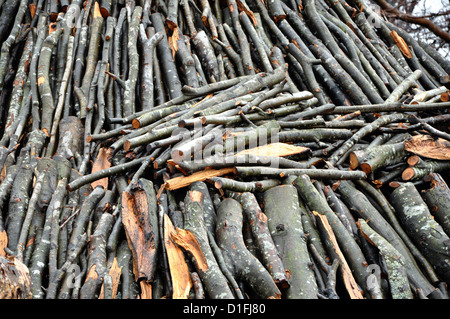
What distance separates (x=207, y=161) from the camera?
4301 mm

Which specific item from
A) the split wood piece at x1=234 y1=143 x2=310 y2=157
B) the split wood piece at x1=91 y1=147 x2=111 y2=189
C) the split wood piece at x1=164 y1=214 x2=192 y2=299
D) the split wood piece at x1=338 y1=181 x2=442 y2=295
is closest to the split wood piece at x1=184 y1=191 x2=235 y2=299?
the split wood piece at x1=164 y1=214 x2=192 y2=299

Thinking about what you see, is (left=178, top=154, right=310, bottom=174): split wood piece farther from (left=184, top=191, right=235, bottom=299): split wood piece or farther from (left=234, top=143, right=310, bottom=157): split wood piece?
(left=184, top=191, right=235, bottom=299): split wood piece

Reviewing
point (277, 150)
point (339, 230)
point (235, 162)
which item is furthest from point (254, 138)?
point (339, 230)

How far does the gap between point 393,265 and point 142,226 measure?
225cm

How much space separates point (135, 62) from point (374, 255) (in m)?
4.29

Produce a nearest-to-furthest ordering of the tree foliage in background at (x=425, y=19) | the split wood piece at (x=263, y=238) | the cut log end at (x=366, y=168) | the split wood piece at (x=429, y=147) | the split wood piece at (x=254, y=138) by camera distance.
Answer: the split wood piece at (x=263, y=238) → the split wood piece at (x=254, y=138) → the cut log end at (x=366, y=168) → the split wood piece at (x=429, y=147) → the tree foliage in background at (x=425, y=19)

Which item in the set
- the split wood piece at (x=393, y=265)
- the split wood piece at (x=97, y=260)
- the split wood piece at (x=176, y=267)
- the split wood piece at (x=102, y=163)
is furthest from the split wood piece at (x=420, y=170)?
the split wood piece at (x=102, y=163)

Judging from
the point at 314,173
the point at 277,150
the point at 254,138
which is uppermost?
the point at 254,138

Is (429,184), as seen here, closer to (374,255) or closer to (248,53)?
(374,255)

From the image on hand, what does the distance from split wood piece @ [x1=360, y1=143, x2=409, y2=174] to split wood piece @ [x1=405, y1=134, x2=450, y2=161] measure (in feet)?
0.32

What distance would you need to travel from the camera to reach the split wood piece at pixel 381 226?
3756 mm

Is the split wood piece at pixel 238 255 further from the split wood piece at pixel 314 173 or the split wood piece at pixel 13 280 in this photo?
the split wood piece at pixel 13 280

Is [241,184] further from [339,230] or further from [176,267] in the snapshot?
[176,267]

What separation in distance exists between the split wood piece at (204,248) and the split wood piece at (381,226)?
1647 millimetres
